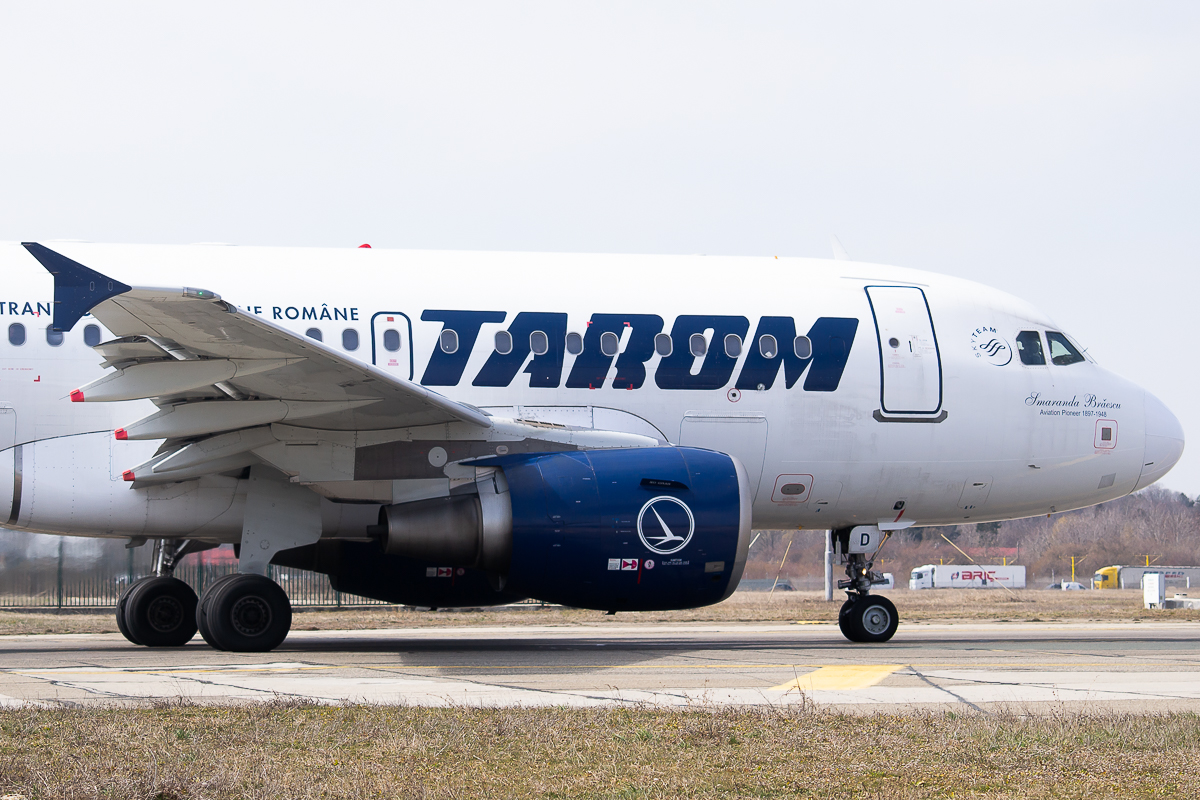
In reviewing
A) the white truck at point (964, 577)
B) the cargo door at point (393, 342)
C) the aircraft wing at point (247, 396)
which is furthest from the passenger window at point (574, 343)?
the white truck at point (964, 577)

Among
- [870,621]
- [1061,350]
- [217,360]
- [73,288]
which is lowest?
[870,621]

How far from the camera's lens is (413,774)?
520 cm

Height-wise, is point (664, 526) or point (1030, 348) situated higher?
point (1030, 348)

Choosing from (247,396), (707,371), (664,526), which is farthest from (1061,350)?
(247,396)

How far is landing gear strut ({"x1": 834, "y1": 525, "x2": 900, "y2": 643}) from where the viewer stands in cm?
1380

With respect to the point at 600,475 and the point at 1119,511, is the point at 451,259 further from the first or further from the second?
the point at 1119,511

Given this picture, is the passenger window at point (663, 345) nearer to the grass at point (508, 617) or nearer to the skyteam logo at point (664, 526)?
the skyteam logo at point (664, 526)

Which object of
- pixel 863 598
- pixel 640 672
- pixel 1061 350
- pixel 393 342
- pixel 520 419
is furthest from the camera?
pixel 1061 350

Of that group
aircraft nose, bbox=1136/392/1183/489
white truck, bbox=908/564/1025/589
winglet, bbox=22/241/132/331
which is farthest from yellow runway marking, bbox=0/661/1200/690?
white truck, bbox=908/564/1025/589

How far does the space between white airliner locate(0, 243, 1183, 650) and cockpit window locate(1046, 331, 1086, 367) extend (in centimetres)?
4

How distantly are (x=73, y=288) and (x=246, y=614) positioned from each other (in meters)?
3.83

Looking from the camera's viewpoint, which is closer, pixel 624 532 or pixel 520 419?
pixel 624 532

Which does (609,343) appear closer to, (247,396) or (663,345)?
(663,345)

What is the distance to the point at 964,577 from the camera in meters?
61.3
